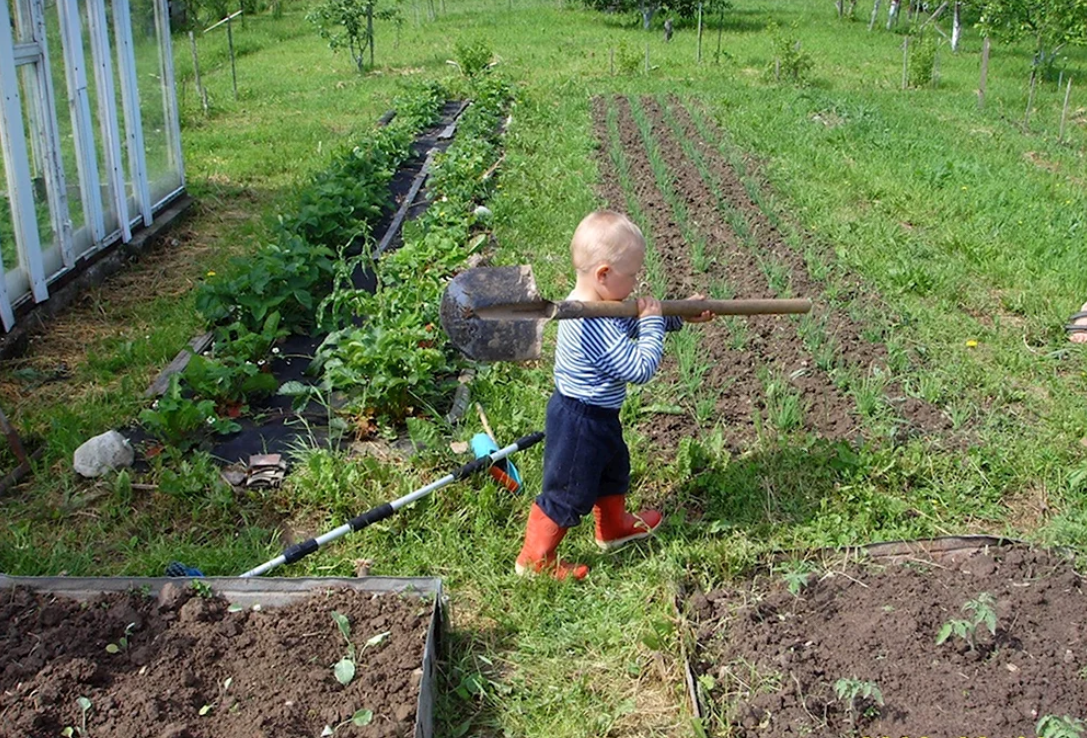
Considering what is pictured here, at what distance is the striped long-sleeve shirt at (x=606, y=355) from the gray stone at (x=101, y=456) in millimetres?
2071

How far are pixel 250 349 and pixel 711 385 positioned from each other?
2.44 m

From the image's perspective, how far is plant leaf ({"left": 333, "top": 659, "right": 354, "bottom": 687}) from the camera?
2.88m

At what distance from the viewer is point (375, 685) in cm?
287

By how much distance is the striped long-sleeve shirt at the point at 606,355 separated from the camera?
3361 millimetres

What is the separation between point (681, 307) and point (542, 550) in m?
1.04

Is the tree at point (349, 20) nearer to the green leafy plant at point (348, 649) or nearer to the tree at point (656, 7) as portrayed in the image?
the tree at point (656, 7)

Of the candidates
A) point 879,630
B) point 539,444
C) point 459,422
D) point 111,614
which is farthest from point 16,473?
point 879,630

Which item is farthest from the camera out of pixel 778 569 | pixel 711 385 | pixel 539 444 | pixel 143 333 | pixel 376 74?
pixel 376 74

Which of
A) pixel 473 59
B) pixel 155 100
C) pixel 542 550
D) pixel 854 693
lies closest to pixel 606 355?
pixel 542 550

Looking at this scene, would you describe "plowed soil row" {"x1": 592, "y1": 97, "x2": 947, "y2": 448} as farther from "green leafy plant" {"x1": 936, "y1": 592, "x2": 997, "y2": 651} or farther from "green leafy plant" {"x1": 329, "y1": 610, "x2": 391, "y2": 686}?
"green leafy plant" {"x1": 329, "y1": 610, "x2": 391, "y2": 686}

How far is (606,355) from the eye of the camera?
3430 mm

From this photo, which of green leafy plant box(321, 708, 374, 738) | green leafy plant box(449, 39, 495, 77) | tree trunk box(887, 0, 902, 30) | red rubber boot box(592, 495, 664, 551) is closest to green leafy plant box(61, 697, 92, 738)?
green leafy plant box(321, 708, 374, 738)

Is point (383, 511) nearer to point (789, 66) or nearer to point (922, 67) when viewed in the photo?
point (789, 66)

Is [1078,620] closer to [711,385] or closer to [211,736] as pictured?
[711,385]
